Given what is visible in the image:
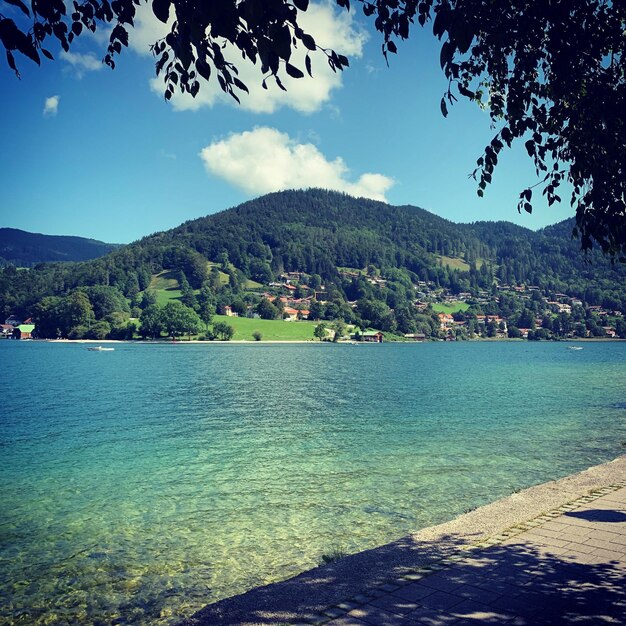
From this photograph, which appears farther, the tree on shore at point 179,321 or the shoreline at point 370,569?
the tree on shore at point 179,321

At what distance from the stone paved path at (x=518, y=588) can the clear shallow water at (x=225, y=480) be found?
4.02 m

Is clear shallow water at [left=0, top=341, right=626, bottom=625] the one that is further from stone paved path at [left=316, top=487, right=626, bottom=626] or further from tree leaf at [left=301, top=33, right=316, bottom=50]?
tree leaf at [left=301, top=33, right=316, bottom=50]

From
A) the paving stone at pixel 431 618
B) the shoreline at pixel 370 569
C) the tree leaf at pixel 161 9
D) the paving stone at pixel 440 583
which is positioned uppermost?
the tree leaf at pixel 161 9

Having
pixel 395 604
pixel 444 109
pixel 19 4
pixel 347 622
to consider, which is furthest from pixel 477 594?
pixel 19 4

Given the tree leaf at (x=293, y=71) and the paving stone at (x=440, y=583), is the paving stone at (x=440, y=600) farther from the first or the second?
the tree leaf at (x=293, y=71)

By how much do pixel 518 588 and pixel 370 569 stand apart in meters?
2.14

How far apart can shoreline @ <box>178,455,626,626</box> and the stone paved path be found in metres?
0.27

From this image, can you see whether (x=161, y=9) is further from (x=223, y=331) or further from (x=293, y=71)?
(x=223, y=331)

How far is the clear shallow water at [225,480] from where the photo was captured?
10453 mm

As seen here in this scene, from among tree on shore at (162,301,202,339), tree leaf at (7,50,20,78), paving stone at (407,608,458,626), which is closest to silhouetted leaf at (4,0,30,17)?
tree leaf at (7,50,20,78)

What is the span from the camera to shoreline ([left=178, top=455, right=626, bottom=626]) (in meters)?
6.65

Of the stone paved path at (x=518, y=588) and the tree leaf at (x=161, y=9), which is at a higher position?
the tree leaf at (x=161, y=9)

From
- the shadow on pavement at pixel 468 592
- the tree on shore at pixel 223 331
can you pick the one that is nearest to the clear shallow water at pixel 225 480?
the shadow on pavement at pixel 468 592

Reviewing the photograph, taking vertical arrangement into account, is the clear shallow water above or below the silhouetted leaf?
below
